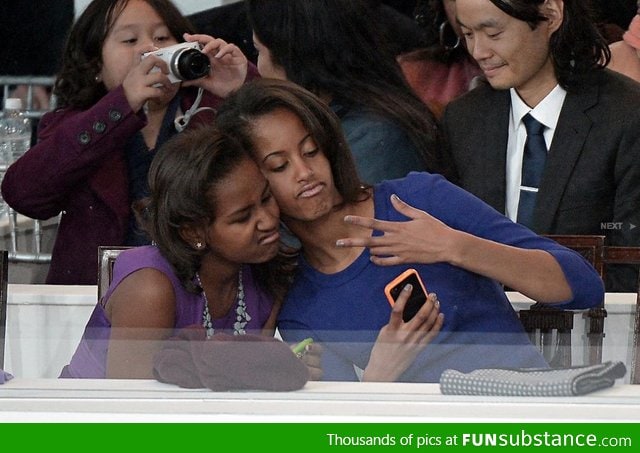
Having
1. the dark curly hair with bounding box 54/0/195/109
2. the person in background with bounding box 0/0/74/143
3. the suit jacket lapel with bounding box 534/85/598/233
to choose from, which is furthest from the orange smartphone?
the person in background with bounding box 0/0/74/143

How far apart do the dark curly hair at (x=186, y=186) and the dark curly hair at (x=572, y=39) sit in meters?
0.51

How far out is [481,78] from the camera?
1.96 m

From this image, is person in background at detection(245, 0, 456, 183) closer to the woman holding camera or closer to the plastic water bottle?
the woman holding camera

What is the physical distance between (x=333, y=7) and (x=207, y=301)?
1.75ft

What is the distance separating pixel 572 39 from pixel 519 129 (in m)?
0.18

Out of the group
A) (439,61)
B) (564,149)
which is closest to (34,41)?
(439,61)

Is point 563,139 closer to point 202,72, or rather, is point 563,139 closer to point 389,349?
point 389,349

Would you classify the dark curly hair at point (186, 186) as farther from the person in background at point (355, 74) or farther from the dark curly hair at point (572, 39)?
the dark curly hair at point (572, 39)

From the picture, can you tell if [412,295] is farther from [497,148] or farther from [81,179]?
[81,179]

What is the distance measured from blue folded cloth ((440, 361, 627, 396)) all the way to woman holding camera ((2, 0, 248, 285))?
2.04 feet

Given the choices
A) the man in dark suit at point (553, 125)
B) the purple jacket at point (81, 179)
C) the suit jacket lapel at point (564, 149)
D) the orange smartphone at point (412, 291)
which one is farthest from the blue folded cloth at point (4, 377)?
the suit jacket lapel at point (564, 149)

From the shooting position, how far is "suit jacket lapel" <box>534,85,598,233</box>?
196 cm
